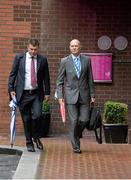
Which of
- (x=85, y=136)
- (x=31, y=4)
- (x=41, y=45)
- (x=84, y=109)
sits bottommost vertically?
(x=85, y=136)

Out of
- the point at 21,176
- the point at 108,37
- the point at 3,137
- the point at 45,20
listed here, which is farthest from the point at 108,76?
the point at 21,176

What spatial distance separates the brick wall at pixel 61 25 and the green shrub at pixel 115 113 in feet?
4.26

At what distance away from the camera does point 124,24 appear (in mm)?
11969

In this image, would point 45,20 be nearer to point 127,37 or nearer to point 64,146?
point 127,37

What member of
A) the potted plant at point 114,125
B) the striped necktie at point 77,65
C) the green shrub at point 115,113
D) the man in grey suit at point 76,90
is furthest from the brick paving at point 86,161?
the striped necktie at point 77,65

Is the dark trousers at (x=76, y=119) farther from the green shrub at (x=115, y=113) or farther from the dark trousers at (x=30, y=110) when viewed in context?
the green shrub at (x=115, y=113)

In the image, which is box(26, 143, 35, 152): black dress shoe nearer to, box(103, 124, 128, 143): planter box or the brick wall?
box(103, 124, 128, 143): planter box

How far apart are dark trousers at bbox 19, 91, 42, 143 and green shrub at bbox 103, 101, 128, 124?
1.97m

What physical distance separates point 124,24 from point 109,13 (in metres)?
0.37

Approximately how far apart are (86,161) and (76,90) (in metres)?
1.23

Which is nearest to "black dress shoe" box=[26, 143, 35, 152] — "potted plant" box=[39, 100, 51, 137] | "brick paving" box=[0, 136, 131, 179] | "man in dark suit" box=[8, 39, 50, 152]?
"man in dark suit" box=[8, 39, 50, 152]

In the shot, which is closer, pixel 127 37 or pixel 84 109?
pixel 84 109

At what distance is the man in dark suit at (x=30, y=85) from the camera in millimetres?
9109

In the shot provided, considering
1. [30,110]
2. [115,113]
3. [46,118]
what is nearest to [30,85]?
[30,110]
